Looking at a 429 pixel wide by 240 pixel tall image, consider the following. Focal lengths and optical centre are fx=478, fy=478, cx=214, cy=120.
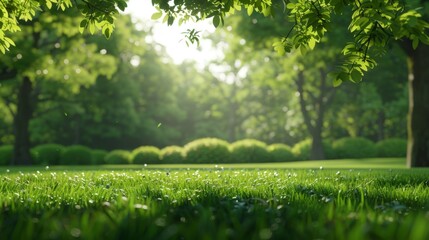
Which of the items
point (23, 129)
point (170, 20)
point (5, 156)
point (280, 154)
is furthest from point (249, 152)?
point (170, 20)

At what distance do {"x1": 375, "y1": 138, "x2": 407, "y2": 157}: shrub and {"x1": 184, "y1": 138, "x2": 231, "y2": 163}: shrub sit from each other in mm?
14554

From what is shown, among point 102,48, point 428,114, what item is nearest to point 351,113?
point 102,48

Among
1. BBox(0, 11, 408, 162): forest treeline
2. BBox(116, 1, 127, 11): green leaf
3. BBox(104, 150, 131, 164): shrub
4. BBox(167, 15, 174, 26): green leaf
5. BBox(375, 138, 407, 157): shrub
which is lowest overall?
BBox(104, 150, 131, 164): shrub

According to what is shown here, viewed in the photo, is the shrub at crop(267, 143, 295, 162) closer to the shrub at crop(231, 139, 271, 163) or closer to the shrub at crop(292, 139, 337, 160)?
the shrub at crop(231, 139, 271, 163)

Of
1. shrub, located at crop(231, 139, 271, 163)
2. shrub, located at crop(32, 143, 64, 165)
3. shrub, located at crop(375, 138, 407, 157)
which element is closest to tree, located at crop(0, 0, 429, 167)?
shrub, located at crop(231, 139, 271, 163)

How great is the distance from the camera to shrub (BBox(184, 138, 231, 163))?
30.2m

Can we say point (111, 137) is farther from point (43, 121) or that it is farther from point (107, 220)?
point (107, 220)

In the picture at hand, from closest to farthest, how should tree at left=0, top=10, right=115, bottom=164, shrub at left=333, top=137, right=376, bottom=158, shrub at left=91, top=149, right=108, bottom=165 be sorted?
tree at left=0, top=10, right=115, bottom=164 < shrub at left=91, top=149, right=108, bottom=165 < shrub at left=333, top=137, right=376, bottom=158

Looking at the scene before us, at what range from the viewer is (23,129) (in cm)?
2967

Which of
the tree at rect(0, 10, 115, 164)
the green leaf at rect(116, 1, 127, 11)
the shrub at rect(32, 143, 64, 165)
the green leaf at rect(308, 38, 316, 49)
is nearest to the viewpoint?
the green leaf at rect(116, 1, 127, 11)

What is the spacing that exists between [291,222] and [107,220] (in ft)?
4.32

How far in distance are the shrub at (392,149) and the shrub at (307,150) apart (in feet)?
12.6

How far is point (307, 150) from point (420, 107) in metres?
19.5

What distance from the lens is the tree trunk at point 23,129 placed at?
96.0 ft
